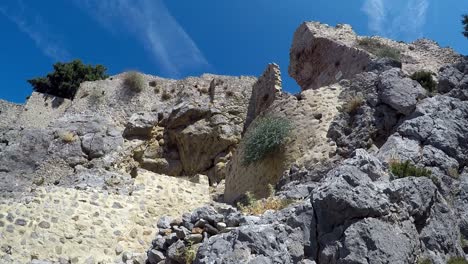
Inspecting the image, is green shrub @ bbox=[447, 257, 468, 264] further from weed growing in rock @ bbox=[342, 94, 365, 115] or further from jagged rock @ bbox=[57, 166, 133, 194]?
jagged rock @ bbox=[57, 166, 133, 194]

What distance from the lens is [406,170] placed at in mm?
8109

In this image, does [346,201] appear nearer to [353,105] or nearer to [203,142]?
[353,105]

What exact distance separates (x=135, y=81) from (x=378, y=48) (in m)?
11.7

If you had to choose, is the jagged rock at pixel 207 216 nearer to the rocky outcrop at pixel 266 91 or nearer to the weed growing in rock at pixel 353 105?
the weed growing in rock at pixel 353 105

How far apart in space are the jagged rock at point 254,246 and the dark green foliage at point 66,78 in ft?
80.3

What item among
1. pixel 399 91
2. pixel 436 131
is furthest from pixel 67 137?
pixel 436 131

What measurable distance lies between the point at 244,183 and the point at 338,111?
3086 mm

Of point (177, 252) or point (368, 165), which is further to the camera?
point (368, 165)

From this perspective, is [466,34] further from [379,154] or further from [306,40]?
[379,154]

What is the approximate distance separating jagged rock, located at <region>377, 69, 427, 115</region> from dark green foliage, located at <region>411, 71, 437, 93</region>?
0.53m

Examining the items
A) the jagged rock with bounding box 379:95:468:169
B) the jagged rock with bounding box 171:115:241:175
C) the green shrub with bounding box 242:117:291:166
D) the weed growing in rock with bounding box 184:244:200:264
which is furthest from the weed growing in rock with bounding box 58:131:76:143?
the weed growing in rock with bounding box 184:244:200:264

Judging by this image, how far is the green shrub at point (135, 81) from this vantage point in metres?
22.9

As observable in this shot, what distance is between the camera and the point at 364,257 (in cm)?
609

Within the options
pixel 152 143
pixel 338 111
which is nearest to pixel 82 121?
pixel 152 143
